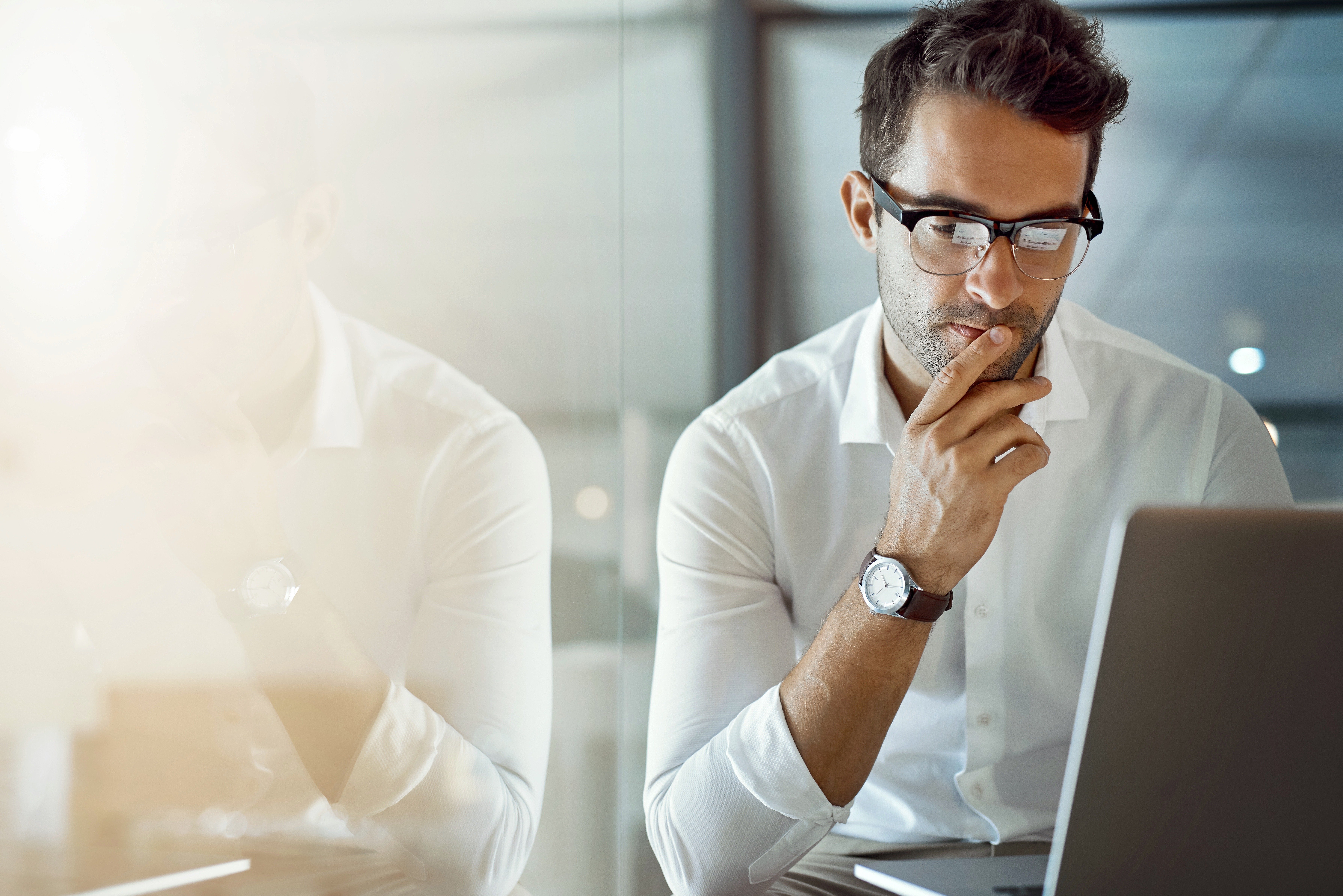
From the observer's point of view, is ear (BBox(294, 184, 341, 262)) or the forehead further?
the forehead

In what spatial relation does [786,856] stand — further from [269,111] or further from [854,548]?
[269,111]

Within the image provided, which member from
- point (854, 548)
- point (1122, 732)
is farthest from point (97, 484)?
point (854, 548)

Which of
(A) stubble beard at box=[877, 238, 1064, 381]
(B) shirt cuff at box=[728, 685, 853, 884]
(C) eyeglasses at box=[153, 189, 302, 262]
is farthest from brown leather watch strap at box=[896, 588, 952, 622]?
(C) eyeglasses at box=[153, 189, 302, 262]

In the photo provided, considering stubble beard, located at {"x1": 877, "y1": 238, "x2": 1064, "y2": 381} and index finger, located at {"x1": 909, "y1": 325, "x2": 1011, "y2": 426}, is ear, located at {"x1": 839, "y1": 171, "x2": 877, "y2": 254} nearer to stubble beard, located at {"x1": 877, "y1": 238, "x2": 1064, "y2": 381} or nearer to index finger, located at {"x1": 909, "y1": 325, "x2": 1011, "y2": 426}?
stubble beard, located at {"x1": 877, "y1": 238, "x2": 1064, "y2": 381}

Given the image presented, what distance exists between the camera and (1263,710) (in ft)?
1.95

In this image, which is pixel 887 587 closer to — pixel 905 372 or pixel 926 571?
pixel 926 571

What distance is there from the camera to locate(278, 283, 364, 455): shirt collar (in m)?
0.82

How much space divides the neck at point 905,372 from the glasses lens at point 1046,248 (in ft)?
0.56

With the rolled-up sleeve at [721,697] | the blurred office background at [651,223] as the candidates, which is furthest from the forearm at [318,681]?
the rolled-up sleeve at [721,697]

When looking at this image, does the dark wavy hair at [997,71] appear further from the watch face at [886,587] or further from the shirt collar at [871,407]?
the watch face at [886,587]

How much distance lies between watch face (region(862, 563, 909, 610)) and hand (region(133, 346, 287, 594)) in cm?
65

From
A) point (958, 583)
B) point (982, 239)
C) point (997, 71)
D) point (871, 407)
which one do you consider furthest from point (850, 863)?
point (997, 71)

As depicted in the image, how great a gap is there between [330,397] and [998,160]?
0.87m

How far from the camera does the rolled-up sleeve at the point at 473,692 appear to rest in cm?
90
